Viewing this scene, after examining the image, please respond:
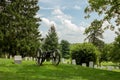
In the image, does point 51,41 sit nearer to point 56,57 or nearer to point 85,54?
point 85,54

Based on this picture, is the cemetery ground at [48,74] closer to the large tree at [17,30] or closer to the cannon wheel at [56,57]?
the cannon wheel at [56,57]

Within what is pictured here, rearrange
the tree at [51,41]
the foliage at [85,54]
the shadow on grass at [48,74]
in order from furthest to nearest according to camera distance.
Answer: the tree at [51,41], the foliage at [85,54], the shadow on grass at [48,74]

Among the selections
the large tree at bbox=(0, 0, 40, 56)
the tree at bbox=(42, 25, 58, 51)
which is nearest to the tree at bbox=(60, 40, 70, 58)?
the tree at bbox=(42, 25, 58, 51)

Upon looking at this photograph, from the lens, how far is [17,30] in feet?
199

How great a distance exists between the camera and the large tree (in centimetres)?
5888

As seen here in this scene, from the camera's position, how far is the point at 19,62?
27.4m

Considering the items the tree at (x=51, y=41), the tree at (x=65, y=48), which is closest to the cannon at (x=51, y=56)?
the tree at (x=51, y=41)

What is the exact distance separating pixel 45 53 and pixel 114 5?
7954 millimetres

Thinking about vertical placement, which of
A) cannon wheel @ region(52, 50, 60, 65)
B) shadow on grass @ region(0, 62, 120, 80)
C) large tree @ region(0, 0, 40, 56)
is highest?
large tree @ region(0, 0, 40, 56)

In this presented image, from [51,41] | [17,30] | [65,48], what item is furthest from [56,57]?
[65,48]

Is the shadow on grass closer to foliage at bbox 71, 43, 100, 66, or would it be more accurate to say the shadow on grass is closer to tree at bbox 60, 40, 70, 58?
foliage at bbox 71, 43, 100, 66

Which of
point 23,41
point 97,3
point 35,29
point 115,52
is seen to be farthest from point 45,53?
point 35,29

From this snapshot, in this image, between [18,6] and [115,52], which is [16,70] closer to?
[115,52]

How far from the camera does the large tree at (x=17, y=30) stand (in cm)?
5888
